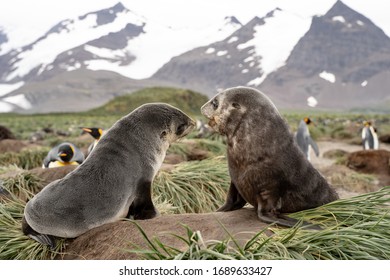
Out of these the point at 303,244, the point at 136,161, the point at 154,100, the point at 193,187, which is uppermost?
the point at 136,161

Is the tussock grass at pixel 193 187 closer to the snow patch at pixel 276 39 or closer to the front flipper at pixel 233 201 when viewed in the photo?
the snow patch at pixel 276 39

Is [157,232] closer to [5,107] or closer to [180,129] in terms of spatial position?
[180,129]

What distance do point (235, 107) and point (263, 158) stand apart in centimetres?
31

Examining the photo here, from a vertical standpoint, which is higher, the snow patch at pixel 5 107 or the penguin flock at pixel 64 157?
the snow patch at pixel 5 107

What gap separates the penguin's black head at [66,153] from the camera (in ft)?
19.7

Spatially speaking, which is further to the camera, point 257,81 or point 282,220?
point 257,81

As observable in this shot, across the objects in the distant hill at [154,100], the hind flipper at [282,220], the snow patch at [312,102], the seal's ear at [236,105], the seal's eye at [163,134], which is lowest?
the distant hill at [154,100]

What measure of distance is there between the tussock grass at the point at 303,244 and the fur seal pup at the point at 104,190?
0.41 meters

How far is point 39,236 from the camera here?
2.90 m

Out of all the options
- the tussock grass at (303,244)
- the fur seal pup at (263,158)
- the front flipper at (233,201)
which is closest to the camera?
the tussock grass at (303,244)

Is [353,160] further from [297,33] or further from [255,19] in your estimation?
[255,19]

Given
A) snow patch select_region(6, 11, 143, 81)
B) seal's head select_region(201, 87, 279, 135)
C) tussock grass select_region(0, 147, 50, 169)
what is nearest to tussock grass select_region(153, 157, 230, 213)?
snow patch select_region(6, 11, 143, 81)

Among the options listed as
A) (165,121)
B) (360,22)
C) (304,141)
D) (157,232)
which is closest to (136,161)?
(165,121)

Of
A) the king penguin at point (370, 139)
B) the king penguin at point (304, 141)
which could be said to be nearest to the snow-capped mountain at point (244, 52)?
the king penguin at point (304, 141)
